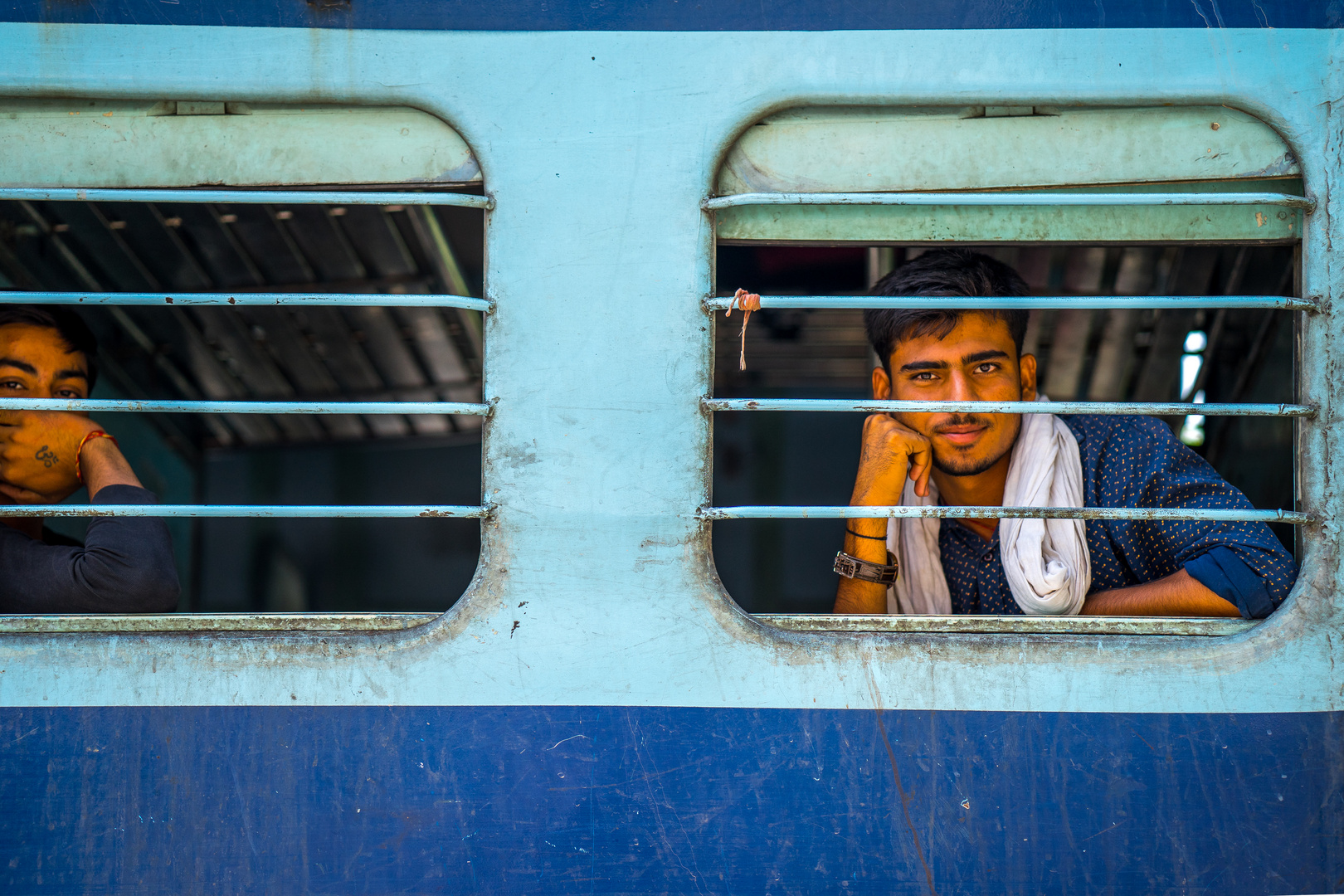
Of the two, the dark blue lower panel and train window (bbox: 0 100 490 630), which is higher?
train window (bbox: 0 100 490 630)

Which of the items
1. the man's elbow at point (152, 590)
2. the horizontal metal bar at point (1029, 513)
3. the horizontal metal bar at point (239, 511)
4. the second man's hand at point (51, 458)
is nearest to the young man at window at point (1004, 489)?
the horizontal metal bar at point (1029, 513)

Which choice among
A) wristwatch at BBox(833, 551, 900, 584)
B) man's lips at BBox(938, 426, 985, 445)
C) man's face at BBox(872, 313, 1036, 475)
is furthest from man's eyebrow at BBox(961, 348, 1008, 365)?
wristwatch at BBox(833, 551, 900, 584)

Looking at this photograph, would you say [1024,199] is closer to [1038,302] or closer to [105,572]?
[1038,302]

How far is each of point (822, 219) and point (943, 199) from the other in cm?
20

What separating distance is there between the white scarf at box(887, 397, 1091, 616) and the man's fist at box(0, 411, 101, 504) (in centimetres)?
172

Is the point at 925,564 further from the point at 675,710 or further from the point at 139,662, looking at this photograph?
the point at 139,662

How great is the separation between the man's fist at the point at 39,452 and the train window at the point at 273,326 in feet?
0.91

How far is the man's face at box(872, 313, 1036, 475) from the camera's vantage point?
2.01 metres

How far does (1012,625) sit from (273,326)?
3053mm

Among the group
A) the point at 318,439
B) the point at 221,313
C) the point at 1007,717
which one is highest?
the point at 221,313

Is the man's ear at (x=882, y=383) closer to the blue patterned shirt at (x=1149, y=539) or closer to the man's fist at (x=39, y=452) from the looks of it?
the blue patterned shirt at (x=1149, y=539)

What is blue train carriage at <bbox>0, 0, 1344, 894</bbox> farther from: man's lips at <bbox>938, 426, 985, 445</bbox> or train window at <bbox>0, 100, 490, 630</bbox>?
man's lips at <bbox>938, 426, 985, 445</bbox>

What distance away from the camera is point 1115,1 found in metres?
1.63

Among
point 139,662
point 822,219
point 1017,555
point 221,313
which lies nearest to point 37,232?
point 221,313
